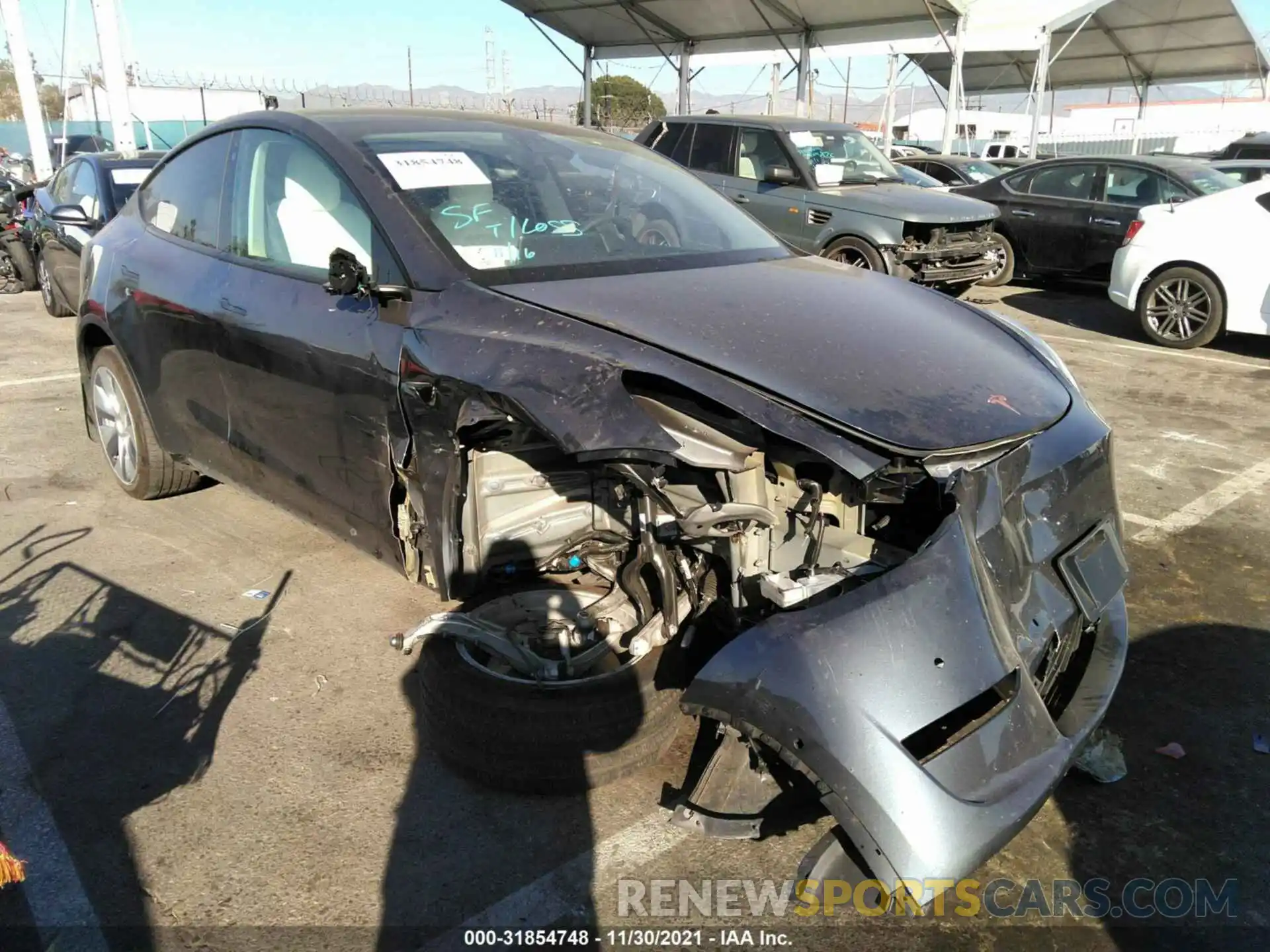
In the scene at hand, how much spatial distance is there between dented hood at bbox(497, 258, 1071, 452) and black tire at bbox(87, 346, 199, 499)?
2412 mm

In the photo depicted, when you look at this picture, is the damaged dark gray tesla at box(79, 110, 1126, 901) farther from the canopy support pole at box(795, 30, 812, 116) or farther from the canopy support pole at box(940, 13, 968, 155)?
the canopy support pole at box(795, 30, 812, 116)

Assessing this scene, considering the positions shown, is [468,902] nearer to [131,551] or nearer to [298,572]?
[298,572]

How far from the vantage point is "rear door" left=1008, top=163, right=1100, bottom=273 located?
10508 millimetres

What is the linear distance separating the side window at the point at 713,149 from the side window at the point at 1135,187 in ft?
13.9

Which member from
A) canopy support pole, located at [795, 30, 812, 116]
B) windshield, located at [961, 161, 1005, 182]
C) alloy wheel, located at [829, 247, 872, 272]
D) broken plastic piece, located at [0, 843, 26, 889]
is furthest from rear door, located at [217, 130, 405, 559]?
canopy support pole, located at [795, 30, 812, 116]

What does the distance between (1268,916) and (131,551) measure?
4259 millimetres

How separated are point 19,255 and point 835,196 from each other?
9.45 meters

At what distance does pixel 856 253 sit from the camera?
9281 mm

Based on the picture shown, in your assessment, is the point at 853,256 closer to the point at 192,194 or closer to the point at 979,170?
the point at 192,194

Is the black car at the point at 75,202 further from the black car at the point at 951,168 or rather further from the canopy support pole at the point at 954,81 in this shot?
the canopy support pole at the point at 954,81

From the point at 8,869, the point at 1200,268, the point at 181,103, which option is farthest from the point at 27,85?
the point at 8,869

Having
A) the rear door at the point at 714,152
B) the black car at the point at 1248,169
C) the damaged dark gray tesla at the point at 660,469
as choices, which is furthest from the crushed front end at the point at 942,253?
the damaged dark gray tesla at the point at 660,469

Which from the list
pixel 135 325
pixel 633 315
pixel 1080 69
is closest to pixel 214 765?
pixel 633 315

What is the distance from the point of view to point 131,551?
413cm
